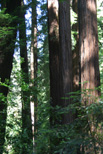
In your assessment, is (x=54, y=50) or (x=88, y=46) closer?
(x=88, y=46)

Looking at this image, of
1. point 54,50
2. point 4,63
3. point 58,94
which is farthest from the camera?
point 54,50

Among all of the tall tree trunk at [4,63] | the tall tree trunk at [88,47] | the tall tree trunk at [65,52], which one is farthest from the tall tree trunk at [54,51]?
the tall tree trunk at [88,47]

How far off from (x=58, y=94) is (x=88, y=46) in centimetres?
366

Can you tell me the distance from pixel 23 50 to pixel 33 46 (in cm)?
251

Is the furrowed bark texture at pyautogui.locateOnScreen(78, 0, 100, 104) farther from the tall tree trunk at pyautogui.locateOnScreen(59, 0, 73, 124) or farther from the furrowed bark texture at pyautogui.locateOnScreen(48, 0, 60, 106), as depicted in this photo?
the furrowed bark texture at pyautogui.locateOnScreen(48, 0, 60, 106)

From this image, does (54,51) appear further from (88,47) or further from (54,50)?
(88,47)

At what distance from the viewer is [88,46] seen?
571 cm

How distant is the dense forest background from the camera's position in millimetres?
3844

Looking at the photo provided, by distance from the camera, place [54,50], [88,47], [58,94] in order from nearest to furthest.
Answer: [88,47]
[58,94]
[54,50]

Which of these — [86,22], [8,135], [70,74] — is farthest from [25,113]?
[86,22]

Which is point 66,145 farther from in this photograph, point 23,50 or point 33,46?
point 33,46

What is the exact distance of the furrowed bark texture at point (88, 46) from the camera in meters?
5.53

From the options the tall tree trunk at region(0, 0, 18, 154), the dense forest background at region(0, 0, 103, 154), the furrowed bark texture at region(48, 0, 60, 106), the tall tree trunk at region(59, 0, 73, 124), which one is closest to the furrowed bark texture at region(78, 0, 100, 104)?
the dense forest background at region(0, 0, 103, 154)

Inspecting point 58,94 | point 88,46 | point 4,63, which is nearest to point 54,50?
point 58,94
